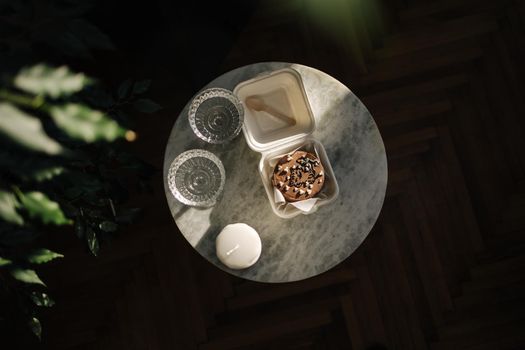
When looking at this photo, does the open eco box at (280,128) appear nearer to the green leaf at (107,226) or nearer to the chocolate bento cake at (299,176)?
the chocolate bento cake at (299,176)

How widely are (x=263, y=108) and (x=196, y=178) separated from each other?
1.12ft

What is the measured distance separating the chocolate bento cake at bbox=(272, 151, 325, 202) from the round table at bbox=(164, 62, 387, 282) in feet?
0.49

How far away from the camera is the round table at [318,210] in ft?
5.35

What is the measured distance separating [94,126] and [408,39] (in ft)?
7.43

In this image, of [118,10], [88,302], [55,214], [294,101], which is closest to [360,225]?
[294,101]

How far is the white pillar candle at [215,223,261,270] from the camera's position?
1.55m

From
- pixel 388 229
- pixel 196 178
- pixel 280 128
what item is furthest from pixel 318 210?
pixel 388 229

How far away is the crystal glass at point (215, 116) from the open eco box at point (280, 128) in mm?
43

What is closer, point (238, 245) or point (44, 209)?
point (44, 209)

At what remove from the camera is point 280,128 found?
1.58 meters

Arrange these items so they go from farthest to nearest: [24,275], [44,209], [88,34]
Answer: [24,275], [88,34], [44,209]

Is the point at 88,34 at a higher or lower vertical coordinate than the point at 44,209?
higher

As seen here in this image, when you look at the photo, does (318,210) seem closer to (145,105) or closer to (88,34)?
(145,105)

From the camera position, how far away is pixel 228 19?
2.12 m
